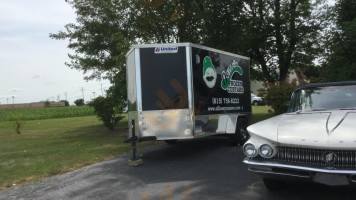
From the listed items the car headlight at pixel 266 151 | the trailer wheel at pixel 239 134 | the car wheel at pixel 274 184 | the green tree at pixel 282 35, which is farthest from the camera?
the green tree at pixel 282 35

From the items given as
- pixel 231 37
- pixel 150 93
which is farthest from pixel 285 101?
pixel 150 93

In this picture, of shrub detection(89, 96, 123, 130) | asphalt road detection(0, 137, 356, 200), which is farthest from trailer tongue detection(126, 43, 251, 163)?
shrub detection(89, 96, 123, 130)

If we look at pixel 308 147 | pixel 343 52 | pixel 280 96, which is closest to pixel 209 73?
pixel 308 147

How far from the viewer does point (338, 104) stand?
504 cm

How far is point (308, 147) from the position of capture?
3.80m

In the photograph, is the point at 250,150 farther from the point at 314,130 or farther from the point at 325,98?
the point at 325,98

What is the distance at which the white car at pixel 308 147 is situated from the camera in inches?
143

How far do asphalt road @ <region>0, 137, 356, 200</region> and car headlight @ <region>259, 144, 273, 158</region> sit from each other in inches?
36.6

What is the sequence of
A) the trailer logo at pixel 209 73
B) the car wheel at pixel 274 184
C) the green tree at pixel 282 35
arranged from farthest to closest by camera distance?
the green tree at pixel 282 35, the trailer logo at pixel 209 73, the car wheel at pixel 274 184

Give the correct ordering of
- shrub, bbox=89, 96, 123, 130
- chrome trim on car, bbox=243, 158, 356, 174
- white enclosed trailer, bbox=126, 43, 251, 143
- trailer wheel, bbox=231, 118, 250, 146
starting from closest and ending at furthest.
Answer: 1. chrome trim on car, bbox=243, 158, 356, 174
2. white enclosed trailer, bbox=126, 43, 251, 143
3. trailer wheel, bbox=231, 118, 250, 146
4. shrub, bbox=89, 96, 123, 130

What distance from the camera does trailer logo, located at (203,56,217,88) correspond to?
837 cm

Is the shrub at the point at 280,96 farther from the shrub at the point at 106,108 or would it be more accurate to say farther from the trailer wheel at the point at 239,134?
the shrub at the point at 106,108

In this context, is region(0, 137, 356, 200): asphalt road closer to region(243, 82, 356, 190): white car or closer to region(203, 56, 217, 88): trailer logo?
region(243, 82, 356, 190): white car

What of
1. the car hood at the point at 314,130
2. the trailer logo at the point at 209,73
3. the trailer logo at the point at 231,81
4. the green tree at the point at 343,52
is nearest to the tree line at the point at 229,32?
the green tree at the point at 343,52
